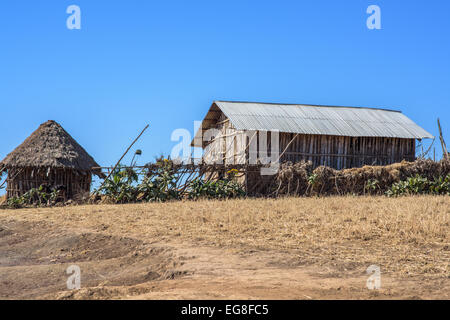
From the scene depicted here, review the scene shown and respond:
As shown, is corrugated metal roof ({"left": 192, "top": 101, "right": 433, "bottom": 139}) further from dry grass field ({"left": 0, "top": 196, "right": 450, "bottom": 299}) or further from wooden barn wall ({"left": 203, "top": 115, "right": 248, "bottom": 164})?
dry grass field ({"left": 0, "top": 196, "right": 450, "bottom": 299})

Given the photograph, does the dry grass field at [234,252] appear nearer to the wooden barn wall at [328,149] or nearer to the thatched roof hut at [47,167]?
the thatched roof hut at [47,167]

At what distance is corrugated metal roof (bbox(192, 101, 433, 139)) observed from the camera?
22.9 m

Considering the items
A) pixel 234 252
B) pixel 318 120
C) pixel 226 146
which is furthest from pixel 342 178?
pixel 234 252

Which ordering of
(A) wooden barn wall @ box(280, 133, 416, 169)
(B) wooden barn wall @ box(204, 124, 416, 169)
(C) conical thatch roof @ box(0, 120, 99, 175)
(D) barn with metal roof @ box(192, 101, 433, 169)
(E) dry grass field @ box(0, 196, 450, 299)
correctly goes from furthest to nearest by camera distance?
(A) wooden barn wall @ box(280, 133, 416, 169)
(B) wooden barn wall @ box(204, 124, 416, 169)
(D) barn with metal roof @ box(192, 101, 433, 169)
(C) conical thatch roof @ box(0, 120, 99, 175)
(E) dry grass field @ box(0, 196, 450, 299)

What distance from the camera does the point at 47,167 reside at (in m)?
21.2

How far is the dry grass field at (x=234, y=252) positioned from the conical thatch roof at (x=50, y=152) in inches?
270

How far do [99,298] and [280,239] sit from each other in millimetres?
4664

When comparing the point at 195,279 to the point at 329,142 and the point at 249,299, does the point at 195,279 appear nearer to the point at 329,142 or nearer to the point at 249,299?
the point at 249,299

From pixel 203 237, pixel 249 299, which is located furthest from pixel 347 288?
pixel 203 237

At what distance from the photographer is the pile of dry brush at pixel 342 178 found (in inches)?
808

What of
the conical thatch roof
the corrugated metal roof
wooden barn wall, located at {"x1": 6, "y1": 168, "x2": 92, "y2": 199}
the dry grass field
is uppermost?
the corrugated metal roof

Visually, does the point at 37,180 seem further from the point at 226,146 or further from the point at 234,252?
the point at 234,252

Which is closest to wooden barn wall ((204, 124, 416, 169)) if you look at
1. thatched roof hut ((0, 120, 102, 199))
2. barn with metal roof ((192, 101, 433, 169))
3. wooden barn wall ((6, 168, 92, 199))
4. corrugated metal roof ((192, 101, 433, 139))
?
barn with metal roof ((192, 101, 433, 169))

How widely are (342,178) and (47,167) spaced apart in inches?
494
